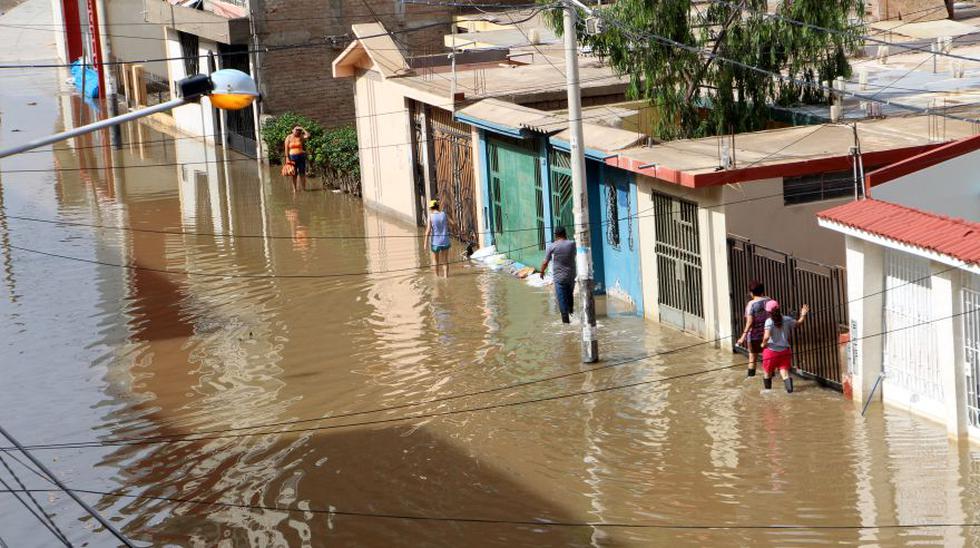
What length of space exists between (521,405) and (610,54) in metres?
7.19

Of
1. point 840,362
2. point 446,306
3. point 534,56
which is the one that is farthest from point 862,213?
point 534,56

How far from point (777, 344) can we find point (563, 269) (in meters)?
4.42

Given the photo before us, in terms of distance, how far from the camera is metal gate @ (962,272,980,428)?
44.7 ft

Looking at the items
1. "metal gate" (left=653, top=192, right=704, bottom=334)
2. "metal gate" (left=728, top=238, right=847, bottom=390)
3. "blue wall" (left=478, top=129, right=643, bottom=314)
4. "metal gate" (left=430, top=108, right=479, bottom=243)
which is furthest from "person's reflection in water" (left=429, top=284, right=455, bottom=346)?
"metal gate" (left=728, top=238, right=847, bottom=390)

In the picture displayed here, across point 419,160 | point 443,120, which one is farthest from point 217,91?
point 419,160

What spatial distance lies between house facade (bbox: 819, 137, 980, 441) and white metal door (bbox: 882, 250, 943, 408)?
0.03 ft

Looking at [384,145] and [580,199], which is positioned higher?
[384,145]

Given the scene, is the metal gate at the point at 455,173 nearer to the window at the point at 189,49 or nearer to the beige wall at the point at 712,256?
the beige wall at the point at 712,256

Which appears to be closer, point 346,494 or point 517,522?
point 517,522

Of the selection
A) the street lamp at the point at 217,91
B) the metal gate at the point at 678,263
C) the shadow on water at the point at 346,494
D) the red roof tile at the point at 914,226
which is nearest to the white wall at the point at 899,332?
the red roof tile at the point at 914,226

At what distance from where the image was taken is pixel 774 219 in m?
17.7

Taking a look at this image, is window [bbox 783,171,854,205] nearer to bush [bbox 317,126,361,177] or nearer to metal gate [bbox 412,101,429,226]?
metal gate [bbox 412,101,429,226]

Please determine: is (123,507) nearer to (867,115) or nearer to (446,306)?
(446,306)

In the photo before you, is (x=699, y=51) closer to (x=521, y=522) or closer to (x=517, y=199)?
(x=517, y=199)
